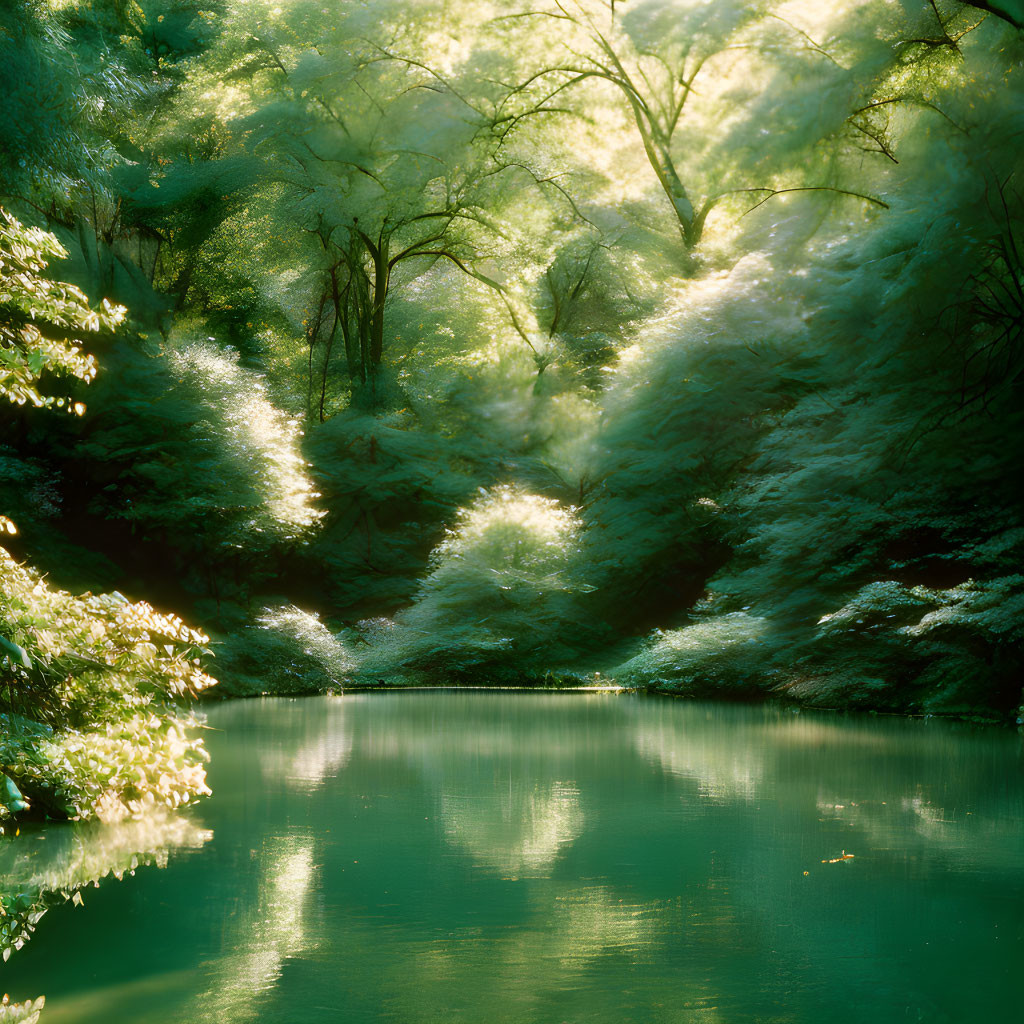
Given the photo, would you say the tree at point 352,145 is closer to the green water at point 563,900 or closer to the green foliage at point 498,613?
the green foliage at point 498,613

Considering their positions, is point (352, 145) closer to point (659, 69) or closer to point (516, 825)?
point (659, 69)

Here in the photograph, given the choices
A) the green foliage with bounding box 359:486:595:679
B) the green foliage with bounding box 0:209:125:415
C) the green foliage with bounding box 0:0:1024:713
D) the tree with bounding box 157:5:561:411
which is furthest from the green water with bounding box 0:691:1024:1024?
the tree with bounding box 157:5:561:411

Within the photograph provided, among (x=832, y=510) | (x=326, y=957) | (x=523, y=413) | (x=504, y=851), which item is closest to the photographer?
(x=326, y=957)

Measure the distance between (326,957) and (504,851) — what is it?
1.51m

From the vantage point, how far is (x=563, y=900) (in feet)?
12.4

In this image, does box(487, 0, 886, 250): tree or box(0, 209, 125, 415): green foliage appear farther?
box(487, 0, 886, 250): tree

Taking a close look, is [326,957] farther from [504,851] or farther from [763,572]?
[763,572]

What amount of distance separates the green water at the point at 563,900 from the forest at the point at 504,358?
107 cm

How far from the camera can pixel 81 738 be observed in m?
4.69

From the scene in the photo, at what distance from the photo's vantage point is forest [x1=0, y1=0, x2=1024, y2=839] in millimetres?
9477

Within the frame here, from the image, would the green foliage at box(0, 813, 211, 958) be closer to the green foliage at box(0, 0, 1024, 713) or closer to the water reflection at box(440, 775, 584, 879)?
the water reflection at box(440, 775, 584, 879)

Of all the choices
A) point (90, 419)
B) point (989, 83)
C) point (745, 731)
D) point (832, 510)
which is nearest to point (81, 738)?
point (745, 731)

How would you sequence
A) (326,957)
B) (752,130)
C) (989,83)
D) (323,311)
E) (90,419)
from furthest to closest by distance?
1. (323,311)
2. (90,419)
3. (752,130)
4. (989,83)
5. (326,957)

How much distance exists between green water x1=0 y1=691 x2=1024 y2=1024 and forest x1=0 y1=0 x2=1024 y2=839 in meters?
1.07
